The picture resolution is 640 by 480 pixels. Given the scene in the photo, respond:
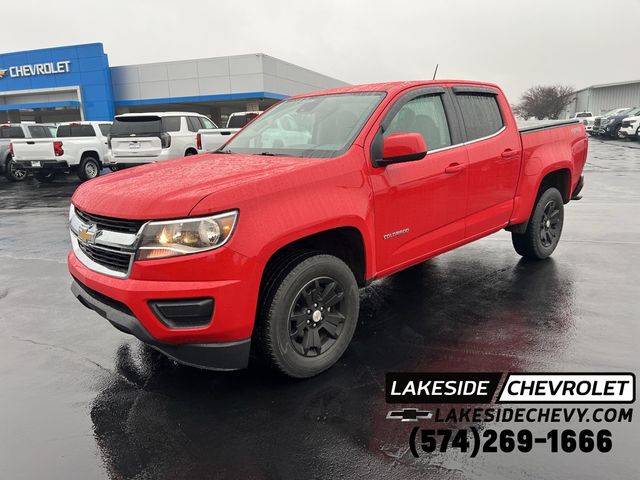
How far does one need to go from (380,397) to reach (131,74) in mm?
39503

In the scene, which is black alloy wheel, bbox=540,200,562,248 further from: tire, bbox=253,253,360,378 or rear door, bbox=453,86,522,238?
tire, bbox=253,253,360,378

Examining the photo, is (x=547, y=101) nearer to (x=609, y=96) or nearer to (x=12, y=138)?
(x=609, y=96)

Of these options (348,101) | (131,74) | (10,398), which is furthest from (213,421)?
(131,74)

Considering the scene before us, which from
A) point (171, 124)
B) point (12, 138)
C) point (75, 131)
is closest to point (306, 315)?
point (171, 124)

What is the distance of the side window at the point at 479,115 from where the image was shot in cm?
444

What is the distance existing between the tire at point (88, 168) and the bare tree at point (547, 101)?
293 feet

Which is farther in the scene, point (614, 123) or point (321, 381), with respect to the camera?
point (614, 123)

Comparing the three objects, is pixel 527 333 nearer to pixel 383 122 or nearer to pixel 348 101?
pixel 383 122

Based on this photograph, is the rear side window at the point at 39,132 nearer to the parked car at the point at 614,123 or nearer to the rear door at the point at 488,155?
the rear door at the point at 488,155

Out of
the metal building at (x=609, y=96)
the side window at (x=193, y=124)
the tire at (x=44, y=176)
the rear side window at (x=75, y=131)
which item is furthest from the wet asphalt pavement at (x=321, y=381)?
the metal building at (x=609, y=96)

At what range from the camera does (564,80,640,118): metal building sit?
226 feet

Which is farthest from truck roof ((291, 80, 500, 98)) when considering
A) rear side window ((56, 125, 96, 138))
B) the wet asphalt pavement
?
rear side window ((56, 125, 96, 138))

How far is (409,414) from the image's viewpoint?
2.87 m

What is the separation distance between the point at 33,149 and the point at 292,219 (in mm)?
14798
